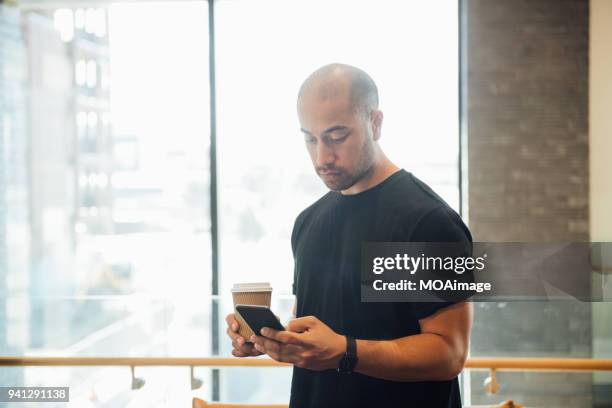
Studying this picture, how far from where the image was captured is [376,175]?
1.40 m

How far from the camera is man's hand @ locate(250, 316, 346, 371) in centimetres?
117

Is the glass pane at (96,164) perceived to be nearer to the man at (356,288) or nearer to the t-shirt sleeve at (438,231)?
the man at (356,288)

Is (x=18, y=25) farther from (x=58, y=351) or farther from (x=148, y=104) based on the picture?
(x=58, y=351)

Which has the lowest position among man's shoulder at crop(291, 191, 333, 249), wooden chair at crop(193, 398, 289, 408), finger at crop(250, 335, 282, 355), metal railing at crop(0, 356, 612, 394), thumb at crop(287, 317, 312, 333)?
wooden chair at crop(193, 398, 289, 408)

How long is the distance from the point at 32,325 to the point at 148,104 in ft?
5.25

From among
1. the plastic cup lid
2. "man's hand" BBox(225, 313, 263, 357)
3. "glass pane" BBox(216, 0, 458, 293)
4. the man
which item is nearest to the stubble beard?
the man

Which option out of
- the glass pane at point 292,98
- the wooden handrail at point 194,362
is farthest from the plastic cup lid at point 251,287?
the glass pane at point 292,98

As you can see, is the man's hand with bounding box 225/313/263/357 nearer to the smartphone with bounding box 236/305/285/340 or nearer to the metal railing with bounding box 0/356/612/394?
the smartphone with bounding box 236/305/285/340

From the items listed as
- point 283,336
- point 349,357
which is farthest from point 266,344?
point 349,357

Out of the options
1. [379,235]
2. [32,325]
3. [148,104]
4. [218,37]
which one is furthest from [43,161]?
[379,235]

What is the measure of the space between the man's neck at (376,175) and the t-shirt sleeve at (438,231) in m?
0.16

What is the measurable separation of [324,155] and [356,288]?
1.11 feet

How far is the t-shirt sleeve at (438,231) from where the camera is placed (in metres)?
1.25

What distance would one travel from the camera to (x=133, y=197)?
3.93 metres
